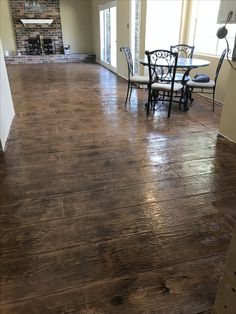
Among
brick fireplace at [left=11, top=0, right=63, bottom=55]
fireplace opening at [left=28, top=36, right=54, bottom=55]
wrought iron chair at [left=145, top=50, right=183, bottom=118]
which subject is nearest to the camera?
wrought iron chair at [left=145, top=50, right=183, bottom=118]

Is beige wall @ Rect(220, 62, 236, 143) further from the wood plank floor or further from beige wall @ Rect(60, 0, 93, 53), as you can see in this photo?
beige wall @ Rect(60, 0, 93, 53)

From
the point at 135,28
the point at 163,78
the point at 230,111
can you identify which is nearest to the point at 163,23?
the point at 135,28

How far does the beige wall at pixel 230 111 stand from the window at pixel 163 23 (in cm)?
292

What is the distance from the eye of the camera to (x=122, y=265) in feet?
4.76

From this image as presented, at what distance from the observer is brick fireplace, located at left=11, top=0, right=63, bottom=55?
30.6ft

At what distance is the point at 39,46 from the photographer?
32.5 ft

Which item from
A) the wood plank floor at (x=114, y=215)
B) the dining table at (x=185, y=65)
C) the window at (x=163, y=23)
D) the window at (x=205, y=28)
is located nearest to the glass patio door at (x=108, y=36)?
the window at (x=163, y=23)

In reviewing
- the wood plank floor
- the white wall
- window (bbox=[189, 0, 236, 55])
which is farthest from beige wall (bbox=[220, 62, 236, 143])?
the white wall

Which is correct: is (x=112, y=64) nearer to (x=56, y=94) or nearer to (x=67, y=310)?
(x=56, y=94)

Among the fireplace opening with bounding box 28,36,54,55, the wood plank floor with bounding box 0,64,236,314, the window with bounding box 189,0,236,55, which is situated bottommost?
the wood plank floor with bounding box 0,64,236,314

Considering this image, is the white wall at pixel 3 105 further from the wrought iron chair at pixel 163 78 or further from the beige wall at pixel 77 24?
the beige wall at pixel 77 24

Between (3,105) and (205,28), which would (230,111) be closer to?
(3,105)

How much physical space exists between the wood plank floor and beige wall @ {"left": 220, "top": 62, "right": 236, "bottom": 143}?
4.6 inches

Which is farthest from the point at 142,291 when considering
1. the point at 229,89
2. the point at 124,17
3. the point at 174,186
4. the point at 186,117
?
the point at 124,17
